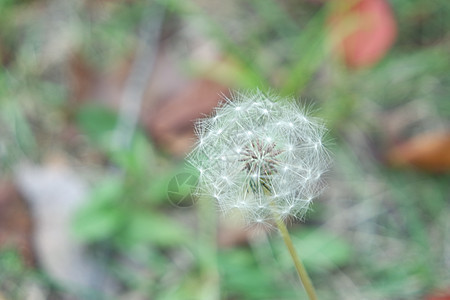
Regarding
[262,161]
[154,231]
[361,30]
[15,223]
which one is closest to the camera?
[262,161]

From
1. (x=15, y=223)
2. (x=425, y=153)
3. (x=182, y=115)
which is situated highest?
(x=182, y=115)

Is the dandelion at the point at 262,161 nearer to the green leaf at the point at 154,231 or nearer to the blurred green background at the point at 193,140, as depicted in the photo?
the blurred green background at the point at 193,140

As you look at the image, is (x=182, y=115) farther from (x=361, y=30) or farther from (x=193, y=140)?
(x=361, y=30)

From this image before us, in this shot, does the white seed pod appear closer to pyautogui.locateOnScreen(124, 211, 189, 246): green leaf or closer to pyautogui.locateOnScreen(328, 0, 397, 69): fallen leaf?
pyautogui.locateOnScreen(124, 211, 189, 246): green leaf

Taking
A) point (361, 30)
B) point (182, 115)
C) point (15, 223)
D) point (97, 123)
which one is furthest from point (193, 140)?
point (361, 30)

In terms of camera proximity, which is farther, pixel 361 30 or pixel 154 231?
pixel 361 30

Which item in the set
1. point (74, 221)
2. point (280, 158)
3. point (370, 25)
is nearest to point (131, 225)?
point (74, 221)

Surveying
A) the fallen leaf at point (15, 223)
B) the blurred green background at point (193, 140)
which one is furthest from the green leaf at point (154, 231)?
the fallen leaf at point (15, 223)
